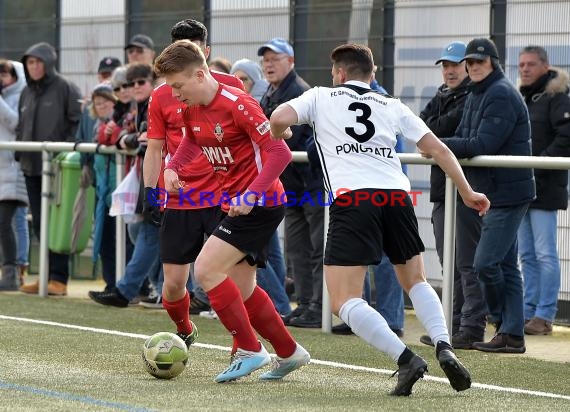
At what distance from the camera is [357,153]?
294 inches

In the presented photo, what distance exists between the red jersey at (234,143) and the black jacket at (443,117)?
7.36 feet

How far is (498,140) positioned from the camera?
9383 mm

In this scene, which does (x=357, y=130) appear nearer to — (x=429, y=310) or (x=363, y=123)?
(x=363, y=123)

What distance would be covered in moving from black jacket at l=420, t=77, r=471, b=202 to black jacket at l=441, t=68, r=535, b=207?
0.42m

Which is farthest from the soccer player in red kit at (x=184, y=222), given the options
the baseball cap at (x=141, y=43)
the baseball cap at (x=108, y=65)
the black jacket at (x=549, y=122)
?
the baseball cap at (x=108, y=65)

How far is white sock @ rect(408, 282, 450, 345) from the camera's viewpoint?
7457 mm

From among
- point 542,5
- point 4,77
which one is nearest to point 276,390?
point 542,5

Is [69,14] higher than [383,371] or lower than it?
higher

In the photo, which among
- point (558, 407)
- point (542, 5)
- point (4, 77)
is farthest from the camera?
point (4, 77)

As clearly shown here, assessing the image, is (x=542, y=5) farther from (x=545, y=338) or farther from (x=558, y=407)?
(x=558, y=407)

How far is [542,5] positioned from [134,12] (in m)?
5.07

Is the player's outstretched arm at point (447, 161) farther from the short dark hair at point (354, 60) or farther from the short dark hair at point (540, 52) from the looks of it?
the short dark hair at point (540, 52)

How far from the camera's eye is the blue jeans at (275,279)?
11047 mm

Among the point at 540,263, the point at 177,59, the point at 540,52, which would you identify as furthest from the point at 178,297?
the point at 540,52
